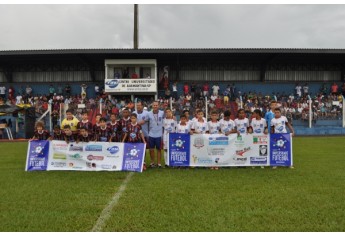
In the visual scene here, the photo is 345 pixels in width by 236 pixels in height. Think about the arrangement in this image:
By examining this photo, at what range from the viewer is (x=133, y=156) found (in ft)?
30.4

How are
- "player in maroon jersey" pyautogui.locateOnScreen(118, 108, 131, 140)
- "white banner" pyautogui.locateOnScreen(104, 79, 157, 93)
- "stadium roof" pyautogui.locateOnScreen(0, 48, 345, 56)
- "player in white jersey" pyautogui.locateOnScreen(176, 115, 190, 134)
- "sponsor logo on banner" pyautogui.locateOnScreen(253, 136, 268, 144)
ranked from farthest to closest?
"white banner" pyautogui.locateOnScreen(104, 79, 157, 93) → "stadium roof" pyautogui.locateOnScreen(0, 48, 345, 56) → "player in white jersey" pyautogui.locateOnScreen(176, 115, 190, 134) → "sponsor logo on banner" pyautogui.locateOnScreen(253, 136, 268, 144) → "player in maroon jersey" pyautogui.locateOnScreen(118, 108, 131, 140)

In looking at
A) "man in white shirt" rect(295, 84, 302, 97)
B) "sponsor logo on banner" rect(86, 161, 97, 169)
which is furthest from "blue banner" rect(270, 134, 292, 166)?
"man in white shirt" rect(295, 84, 302, 97)

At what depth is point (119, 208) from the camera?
5.53m

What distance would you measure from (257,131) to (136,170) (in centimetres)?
368

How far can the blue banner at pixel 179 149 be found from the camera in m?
9.89

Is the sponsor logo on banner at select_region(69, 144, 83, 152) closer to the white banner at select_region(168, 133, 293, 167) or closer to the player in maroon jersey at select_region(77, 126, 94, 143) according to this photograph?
the player in maroon jersey at select_region(77, 126, 94, 143)

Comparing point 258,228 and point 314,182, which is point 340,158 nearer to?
point 314,182

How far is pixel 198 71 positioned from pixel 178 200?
2725 cm

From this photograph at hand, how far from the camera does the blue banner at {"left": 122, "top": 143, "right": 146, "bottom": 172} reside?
9.21 metres

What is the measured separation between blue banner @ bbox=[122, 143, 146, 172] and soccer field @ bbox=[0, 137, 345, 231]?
1.06ft

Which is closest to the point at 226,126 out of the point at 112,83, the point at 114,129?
the point at 114,129

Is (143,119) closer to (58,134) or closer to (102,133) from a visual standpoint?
(102,133)

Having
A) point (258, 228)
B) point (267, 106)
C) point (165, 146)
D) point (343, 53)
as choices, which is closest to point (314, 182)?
point (258, 228)

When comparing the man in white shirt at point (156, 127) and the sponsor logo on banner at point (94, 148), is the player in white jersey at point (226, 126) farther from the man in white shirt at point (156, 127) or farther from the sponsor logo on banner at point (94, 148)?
the sponsor logo on banner at point (94, 148)
